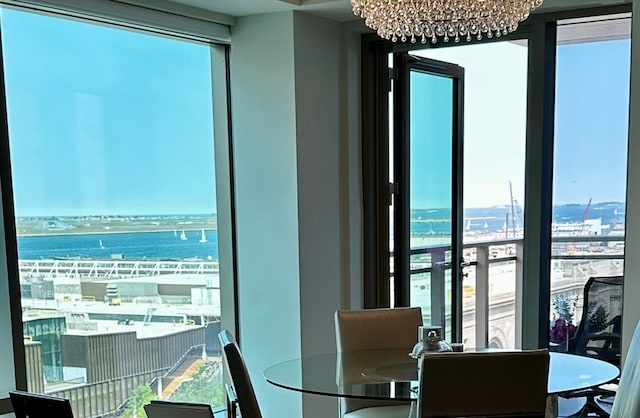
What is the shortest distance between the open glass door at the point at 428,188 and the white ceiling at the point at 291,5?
0.64 m

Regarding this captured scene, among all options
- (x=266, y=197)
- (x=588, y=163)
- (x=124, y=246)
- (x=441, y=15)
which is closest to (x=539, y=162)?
(x=588, y=163)

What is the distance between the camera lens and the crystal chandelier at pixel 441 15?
2.27 meters

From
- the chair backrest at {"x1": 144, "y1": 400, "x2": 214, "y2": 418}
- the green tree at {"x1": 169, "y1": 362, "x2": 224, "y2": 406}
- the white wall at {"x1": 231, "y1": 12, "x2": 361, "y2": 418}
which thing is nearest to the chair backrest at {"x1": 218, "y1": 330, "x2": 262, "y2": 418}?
the chair backrest at {"x1": 144, "y1": 400, "x2": 214, "y2": 418}

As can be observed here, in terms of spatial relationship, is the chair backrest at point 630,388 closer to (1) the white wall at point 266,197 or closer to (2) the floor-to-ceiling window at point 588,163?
(2) the floor-to-ceiling window at point 588,163

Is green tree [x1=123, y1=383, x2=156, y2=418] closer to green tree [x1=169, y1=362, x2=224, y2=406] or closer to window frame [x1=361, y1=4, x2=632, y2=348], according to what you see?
green tree [x1=169, y1=362, x2=224, y2=406]

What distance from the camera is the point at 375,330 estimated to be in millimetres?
3021

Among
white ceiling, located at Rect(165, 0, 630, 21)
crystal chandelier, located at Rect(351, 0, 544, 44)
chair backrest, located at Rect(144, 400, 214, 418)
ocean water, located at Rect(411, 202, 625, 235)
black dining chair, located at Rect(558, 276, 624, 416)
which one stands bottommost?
black dining chair, located at Rect(558, 276, 624, 416)

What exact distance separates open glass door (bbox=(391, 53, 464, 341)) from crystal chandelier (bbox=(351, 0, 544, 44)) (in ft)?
4.76

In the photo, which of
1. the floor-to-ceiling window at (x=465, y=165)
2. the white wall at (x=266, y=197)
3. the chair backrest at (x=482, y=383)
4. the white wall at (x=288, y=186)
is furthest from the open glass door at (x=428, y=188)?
the chair backrest at (x=482, y=383)

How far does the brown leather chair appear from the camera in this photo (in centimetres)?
299

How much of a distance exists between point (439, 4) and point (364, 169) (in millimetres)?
1701

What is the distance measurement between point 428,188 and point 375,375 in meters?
1.82

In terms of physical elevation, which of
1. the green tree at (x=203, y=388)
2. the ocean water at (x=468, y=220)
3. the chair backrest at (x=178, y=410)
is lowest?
the green tree at (x=203, y=388)

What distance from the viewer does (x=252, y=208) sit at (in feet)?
11.9
